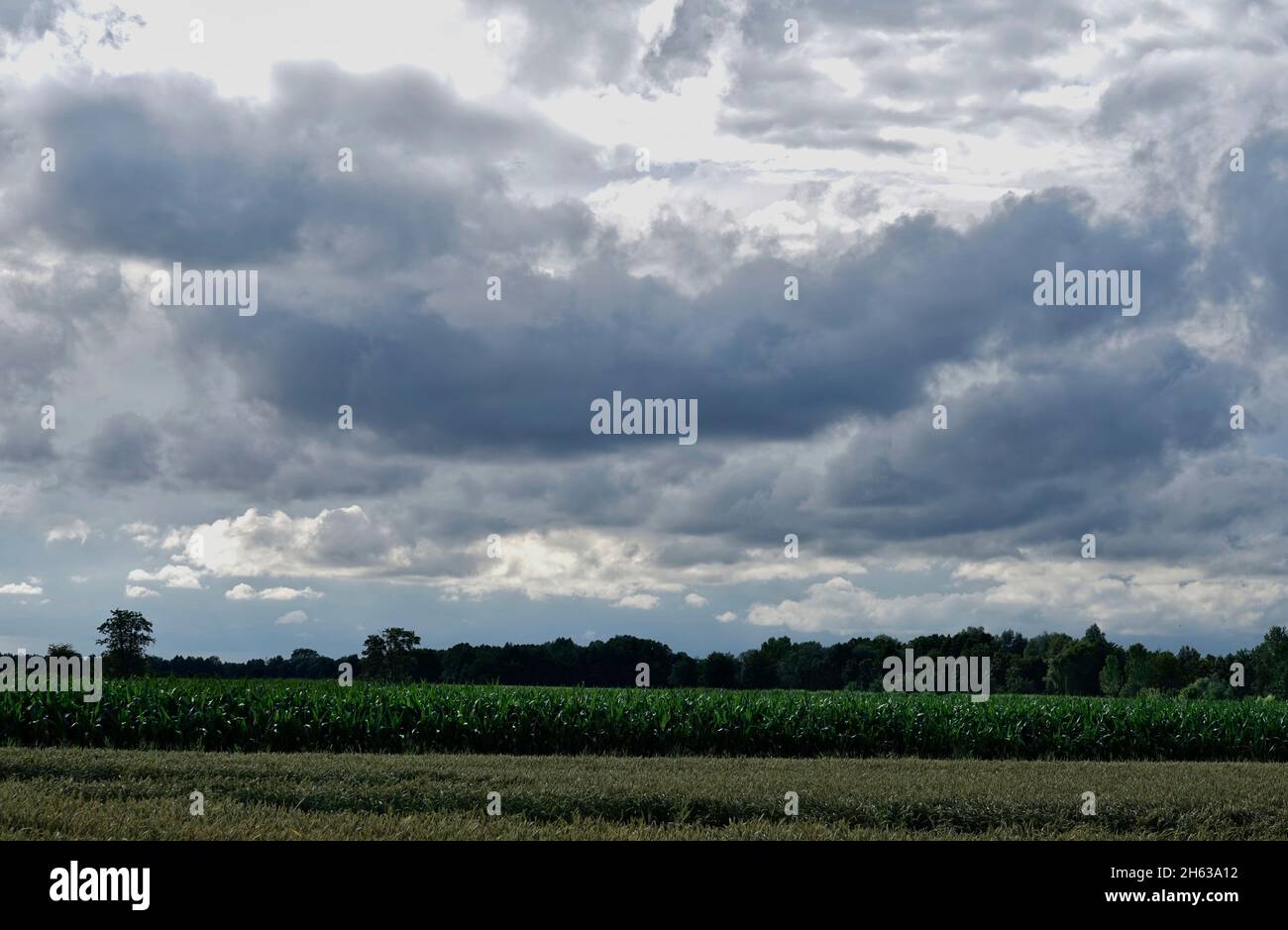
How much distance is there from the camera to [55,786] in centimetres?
1684

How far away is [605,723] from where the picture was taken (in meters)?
29.6

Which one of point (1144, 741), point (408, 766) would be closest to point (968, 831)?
point (408, 766)

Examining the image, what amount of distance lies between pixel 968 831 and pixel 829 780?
3.54m

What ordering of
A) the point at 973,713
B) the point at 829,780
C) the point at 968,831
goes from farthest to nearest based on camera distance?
the point at 973,713, the point at 829,780, the point at 968,831

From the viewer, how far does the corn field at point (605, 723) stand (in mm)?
27859

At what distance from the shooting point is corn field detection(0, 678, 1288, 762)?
27.9m
